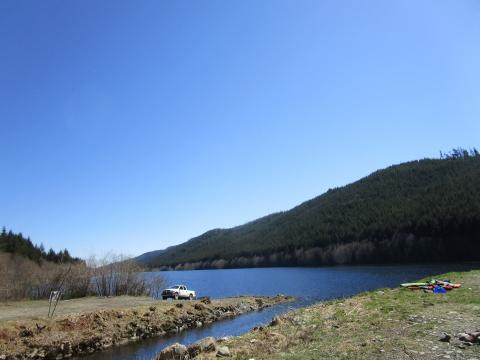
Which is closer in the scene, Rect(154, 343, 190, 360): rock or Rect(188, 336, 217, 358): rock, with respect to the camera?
Rect(188, 336, 217, 358): rock

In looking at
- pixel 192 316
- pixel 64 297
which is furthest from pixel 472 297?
pixel 64 297

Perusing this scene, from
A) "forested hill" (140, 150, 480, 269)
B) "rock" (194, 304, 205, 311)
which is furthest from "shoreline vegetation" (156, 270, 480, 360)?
"forested hill" (140, 150, 480, 269)

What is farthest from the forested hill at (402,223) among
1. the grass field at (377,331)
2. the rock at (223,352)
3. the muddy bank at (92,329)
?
the rock at (223,352)

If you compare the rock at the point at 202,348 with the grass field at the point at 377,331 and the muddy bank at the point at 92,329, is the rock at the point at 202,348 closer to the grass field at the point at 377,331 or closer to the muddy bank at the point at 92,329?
the grass field at the point at 377,331

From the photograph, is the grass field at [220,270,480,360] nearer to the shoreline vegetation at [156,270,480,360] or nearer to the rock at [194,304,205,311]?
the shoreline vegetation at [156,270,480,360]

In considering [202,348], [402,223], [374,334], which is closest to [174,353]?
[202,348]

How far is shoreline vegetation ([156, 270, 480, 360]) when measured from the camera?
420 inches

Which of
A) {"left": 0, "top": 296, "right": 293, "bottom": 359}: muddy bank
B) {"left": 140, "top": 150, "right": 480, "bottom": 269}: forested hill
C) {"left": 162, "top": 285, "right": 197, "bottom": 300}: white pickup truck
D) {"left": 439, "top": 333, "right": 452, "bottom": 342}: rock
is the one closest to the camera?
{"left": 439, "top": 333, "right": 452, "bottom": 342}: rock

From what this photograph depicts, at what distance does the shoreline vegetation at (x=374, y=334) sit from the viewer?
1066 centimetres

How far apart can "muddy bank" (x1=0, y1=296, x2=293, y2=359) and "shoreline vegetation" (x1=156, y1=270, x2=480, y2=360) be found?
39.3 ft

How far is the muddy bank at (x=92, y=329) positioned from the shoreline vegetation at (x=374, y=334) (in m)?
12.0

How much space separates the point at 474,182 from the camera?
128000 millimetres

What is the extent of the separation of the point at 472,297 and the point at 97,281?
4919 centimetres

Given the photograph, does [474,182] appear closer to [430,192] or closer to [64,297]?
[430,192]
